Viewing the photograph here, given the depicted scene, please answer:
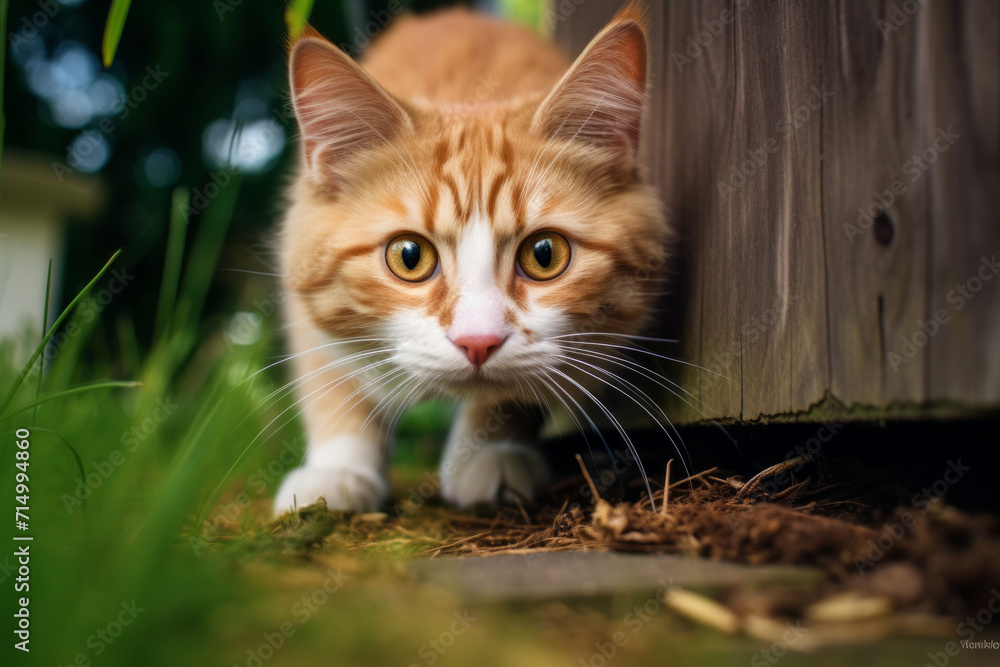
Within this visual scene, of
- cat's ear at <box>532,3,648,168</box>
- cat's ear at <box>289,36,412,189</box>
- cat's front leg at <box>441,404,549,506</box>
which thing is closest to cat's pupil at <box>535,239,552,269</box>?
cat's ear at <box>532,3,648,168</box>

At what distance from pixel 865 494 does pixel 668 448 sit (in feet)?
2.39

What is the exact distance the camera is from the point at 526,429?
2262 mm

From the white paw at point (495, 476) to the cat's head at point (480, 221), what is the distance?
1.07 feet

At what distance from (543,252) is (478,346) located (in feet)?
1.15

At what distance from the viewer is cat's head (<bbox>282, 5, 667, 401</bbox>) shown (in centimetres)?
163

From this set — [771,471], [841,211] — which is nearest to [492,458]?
[771,471]

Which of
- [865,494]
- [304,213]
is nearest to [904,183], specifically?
[865,494]

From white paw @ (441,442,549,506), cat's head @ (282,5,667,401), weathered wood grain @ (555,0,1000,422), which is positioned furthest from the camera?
white paw @ (441,442,549,506)

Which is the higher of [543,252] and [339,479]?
[543,252]

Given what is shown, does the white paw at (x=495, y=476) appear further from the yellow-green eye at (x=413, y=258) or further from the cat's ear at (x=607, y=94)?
the cat's ear at (x=607, y=94)

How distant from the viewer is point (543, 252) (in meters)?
1.75

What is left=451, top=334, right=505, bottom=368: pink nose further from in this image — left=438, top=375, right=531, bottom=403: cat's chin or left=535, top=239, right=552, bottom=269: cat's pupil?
left=535, top=239, right=552, bottom=269: cat's pupil

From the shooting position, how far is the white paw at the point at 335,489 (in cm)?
189

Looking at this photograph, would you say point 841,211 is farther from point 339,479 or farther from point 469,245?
point 339,479
